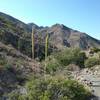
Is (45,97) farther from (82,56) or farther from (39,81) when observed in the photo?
(82,56)

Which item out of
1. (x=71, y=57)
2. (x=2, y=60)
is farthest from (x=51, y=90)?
(x=71, y=57)

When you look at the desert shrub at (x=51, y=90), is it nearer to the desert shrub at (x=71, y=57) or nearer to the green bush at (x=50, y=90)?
the green bush at (x=50, y=90)

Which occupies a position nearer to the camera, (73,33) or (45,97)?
(45,97)

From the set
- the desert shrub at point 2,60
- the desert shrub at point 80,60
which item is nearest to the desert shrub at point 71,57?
the desert shrub at point 80,60

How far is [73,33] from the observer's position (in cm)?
16750

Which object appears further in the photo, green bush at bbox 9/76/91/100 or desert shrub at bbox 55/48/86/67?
desert shrub at bbox 55/48/86/67

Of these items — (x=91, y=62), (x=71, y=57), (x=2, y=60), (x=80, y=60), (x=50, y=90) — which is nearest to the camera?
(x=50, y=90)

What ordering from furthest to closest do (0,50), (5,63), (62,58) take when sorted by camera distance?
1. (62,58)
2. (0,50)
3. (5,63)

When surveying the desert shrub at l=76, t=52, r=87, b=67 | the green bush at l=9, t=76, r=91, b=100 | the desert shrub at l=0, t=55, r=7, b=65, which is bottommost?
the green bush at l=9, t=76, r=91, b=100

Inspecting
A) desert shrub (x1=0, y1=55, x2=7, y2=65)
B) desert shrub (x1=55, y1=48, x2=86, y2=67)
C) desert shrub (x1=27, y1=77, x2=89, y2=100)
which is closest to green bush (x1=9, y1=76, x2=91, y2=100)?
desert shrub (x1=27, y1=77, x2=89, y2=100)

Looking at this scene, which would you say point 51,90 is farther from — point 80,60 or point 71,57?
point 80,60

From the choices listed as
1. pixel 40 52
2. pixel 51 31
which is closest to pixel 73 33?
pixel 51 31

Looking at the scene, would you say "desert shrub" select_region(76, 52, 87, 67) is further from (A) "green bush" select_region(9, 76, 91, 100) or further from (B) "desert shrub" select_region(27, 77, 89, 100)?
(B) "desert shrub" select_region(27, 77, 89, 100)

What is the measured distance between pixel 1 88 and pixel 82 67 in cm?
2669
